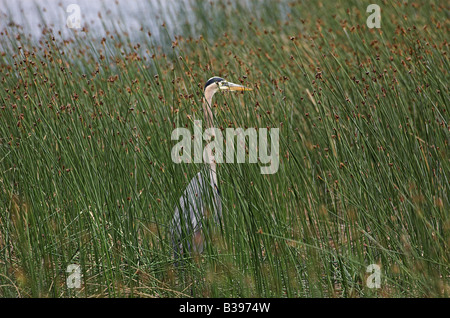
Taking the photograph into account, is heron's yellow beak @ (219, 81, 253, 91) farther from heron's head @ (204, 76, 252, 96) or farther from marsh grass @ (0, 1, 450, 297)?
marsh grass @ (0, 1, 450, 297)

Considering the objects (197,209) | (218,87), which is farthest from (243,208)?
(218,87)

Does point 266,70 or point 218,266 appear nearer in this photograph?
point 218,266

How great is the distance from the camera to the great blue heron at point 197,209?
3637mm

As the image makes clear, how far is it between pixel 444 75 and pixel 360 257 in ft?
6.67

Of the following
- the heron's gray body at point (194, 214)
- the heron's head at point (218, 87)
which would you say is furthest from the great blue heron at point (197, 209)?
the heron's head at point (218, 87)

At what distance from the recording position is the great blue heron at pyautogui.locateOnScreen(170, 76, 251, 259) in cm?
364

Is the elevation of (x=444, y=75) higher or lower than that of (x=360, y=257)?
higher

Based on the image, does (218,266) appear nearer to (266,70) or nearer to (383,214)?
(383,214)

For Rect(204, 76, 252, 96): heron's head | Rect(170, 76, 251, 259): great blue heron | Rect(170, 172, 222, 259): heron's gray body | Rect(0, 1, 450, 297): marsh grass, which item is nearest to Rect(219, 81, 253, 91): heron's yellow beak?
Rect(204, 76, 252, 96): heron's head

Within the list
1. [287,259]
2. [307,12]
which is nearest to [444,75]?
[287,259]

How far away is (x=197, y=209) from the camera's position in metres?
3.74

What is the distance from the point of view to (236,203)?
355 cm

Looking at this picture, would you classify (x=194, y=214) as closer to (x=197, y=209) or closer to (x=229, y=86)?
(x=197, y=209)

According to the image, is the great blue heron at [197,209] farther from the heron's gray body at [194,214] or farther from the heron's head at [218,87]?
the heron's head at [218,87]
